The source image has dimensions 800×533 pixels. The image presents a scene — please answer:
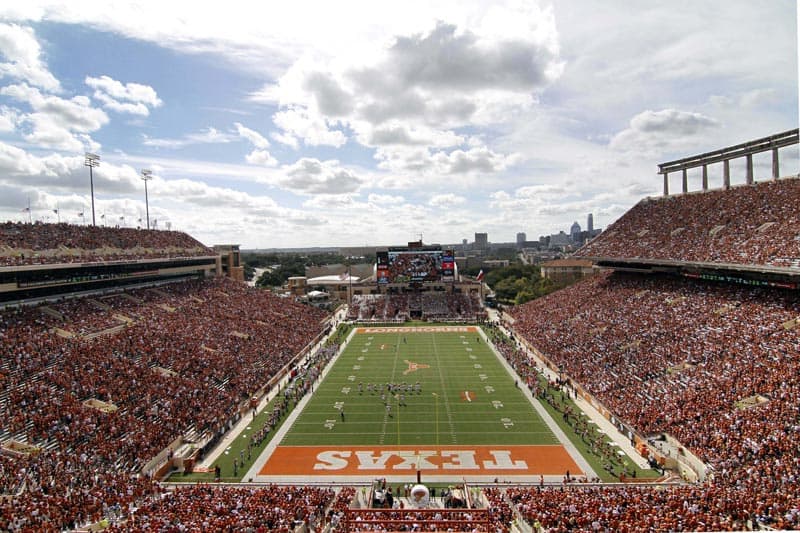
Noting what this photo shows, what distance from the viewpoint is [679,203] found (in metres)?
41.1

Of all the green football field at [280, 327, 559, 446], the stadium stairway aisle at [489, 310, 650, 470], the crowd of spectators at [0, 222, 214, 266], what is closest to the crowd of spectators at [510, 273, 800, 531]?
the stadium stairway aisle at [489, 310, 650, 470]

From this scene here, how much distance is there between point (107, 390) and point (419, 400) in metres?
14.5

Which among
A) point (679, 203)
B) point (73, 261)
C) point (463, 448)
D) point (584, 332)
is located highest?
point (679, 203)

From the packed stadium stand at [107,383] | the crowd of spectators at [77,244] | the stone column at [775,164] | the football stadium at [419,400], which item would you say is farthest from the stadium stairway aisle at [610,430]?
the crowd of spectators at [77,244]

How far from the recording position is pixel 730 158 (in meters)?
37.1

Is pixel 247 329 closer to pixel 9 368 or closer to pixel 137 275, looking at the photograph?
pixel 137 275

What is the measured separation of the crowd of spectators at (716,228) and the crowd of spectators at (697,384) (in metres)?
2.00

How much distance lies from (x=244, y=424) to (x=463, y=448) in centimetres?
1039

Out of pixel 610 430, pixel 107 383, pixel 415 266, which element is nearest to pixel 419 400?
pixel 610 430

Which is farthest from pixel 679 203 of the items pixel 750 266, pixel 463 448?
pixel 463 448

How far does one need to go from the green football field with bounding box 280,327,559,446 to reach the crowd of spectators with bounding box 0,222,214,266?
17.5m

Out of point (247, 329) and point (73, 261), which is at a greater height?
point (73, 261)

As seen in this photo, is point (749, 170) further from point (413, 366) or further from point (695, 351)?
point (413, 366)

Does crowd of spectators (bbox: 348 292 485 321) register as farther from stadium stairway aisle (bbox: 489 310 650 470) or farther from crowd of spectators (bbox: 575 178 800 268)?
stadium stairway aisle (bbox: 489 310 650 470)
